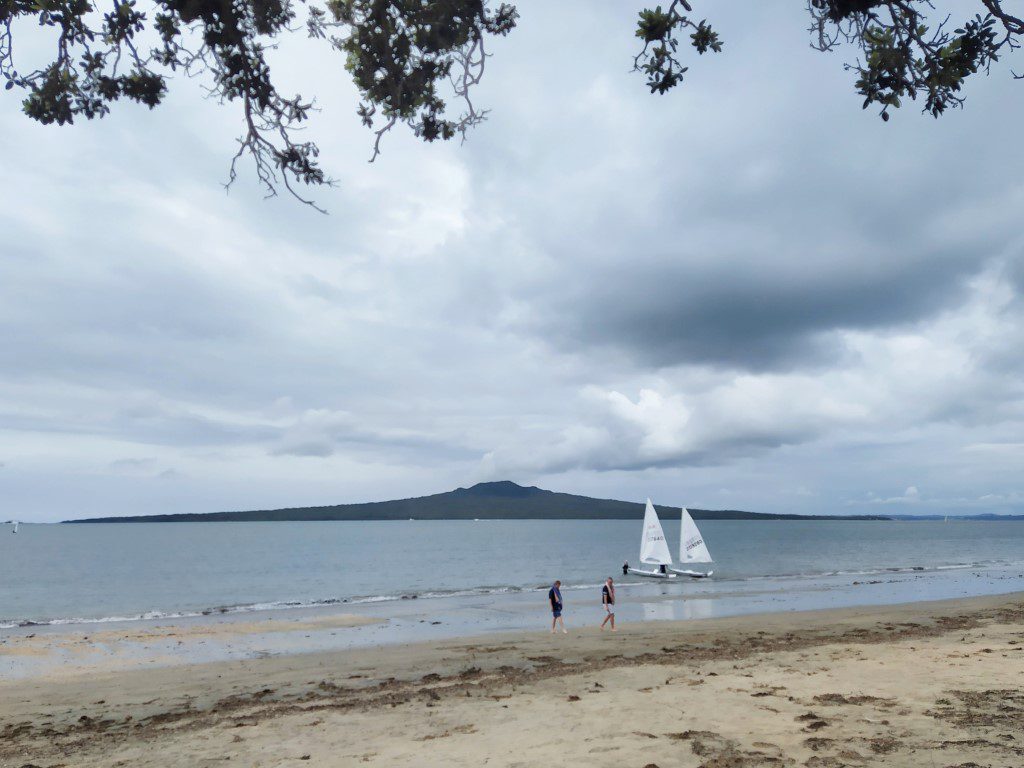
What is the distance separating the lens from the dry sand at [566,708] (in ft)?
32.1

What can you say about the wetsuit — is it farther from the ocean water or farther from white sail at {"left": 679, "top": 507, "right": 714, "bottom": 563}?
white sail at {"left": 679, "top": 507, "right": 714, "bottom": 563}

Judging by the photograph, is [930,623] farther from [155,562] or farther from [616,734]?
[155,562]

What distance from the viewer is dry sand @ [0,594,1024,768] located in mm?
9773

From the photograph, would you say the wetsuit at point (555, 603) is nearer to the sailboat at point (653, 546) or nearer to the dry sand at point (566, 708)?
the dry sand at point (566, 708)

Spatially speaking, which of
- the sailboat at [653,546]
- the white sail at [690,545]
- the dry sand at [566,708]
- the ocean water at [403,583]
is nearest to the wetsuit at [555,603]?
the dry sand at [566,708]

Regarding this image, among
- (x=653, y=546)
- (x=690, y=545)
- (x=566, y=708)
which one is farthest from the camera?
(x=690, y=545)

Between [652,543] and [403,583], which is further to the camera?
[403,583]

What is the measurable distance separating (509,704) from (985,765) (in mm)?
7865

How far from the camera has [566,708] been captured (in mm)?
12742

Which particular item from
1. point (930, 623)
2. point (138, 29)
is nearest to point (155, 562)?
point (930, 623)

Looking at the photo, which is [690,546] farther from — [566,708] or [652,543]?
[566,708]

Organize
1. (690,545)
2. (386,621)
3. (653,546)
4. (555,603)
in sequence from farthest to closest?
(690,545) < (653,546) < (386,621) < (555,603)

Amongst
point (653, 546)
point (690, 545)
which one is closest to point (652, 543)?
point (653, 546)

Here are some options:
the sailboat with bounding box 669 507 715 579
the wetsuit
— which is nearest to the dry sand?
the wetsuit
